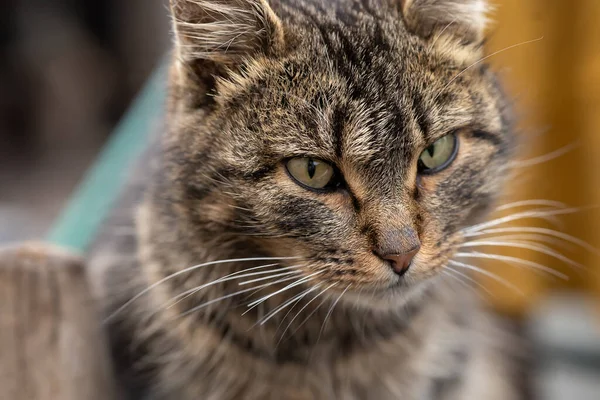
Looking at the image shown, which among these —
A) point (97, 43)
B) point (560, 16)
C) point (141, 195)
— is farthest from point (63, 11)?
point (560, 16)

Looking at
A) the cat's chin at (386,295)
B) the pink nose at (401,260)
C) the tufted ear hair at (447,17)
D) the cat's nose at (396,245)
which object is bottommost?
the cat's chin at (386,295)

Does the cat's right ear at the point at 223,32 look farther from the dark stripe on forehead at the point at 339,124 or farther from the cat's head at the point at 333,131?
the dark stripe on forehead at the point at 339,124

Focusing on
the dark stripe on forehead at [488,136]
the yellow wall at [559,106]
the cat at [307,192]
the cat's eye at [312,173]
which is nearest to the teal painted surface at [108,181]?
the cat at [307,192]

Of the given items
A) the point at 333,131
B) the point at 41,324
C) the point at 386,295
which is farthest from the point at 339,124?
the point at 41,324

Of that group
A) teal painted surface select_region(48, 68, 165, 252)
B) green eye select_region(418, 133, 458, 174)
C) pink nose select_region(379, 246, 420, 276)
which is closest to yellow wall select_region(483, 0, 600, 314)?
green eye select_region(418, 133, 458, 174)

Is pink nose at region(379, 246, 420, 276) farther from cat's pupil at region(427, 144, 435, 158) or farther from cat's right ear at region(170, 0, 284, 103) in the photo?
cat's right ear at region(170, 0, 284, 103)

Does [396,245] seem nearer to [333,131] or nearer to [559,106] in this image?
[333,131]

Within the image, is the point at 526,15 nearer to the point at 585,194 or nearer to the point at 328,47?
the point at 585,194
